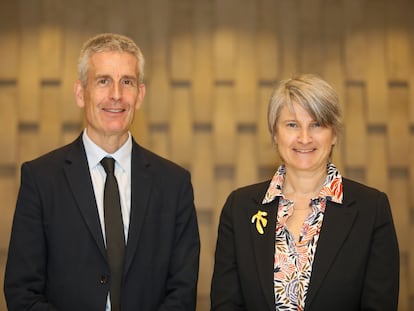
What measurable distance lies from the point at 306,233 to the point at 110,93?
828 millimetres

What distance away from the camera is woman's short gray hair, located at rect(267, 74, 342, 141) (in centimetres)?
220

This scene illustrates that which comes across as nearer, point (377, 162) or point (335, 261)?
point (335, 261)

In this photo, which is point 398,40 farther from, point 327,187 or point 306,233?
point 306,233

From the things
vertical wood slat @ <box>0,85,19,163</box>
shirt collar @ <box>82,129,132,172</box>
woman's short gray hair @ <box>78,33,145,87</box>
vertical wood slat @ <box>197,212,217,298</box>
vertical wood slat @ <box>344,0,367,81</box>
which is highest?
vertical wood slat @ <box>344,0,367,81</box>

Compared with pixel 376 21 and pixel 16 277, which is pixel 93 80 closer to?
pixel 16 277

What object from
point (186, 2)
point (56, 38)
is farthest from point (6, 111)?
point (186, 2)

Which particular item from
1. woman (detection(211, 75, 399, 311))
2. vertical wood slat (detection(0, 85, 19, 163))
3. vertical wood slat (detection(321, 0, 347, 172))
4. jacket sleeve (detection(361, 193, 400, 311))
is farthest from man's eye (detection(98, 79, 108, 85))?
vertical wood slat (detection(321, 0, 347, 172))

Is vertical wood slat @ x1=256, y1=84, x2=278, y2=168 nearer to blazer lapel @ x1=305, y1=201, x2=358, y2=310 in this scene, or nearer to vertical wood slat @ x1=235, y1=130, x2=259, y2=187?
vertical wood slat @ x1=235, y1=130, x2=259, y2=187

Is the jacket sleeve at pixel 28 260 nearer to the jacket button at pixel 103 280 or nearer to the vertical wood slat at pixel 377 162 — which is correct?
the jacket button at pixel 103 280

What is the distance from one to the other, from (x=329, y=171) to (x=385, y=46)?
139 centimetres

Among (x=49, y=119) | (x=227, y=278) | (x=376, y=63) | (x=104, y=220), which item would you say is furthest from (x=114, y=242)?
(x=376, y=63)

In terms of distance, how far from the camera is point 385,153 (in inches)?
135

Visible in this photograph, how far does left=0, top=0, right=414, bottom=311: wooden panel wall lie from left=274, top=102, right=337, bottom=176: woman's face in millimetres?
1166

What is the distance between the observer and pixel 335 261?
2.12 metres
